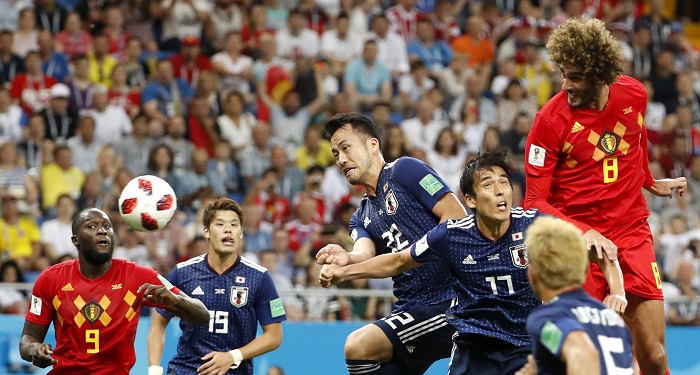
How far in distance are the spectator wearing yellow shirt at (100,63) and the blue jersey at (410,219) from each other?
26.2 feet

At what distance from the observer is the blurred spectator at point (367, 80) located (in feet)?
51.6

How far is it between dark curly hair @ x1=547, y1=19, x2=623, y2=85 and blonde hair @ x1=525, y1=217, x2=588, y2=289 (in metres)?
2.01

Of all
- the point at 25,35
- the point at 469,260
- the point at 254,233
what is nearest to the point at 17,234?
the point at 254,233

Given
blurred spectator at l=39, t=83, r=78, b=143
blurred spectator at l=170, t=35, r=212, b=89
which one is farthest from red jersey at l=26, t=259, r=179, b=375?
blurred spectator at l=170, t=35, r=212, b=89

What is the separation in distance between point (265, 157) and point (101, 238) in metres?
6.81

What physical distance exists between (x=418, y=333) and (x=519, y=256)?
1.17m

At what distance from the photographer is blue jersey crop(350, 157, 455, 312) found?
7570 millimetres

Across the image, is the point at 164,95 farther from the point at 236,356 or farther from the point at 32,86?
the point at 236,356

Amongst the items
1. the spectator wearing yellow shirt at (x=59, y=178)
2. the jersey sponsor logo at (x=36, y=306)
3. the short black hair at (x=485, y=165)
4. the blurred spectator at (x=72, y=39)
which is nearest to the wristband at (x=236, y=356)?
the jersey sponsor logo at (x=36, y=306)

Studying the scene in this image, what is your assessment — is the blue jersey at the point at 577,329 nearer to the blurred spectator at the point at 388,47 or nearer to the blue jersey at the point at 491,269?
the blue jersey at the point at 491,269

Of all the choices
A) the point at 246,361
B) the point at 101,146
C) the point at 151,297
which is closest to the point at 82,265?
the point at 151,297

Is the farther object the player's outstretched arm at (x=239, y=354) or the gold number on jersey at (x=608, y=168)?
the player's outstretched arm at (x=239, y=354)

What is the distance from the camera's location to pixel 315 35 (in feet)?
54.3

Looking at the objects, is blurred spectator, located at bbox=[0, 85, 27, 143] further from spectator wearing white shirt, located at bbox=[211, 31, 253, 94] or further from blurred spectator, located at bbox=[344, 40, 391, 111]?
blurred spectator, located at bbox=[344, 40, 391, 111]
